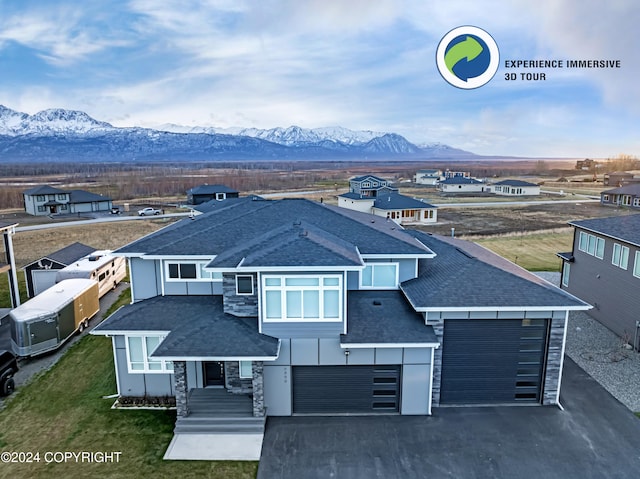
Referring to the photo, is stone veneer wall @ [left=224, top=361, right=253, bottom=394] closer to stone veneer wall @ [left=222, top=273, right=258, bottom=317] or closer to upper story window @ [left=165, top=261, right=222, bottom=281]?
stone veneer wall @ [left=222, top=273, right=258, bottom=317]

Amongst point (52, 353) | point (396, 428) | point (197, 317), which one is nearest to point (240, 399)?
point (197, 317)

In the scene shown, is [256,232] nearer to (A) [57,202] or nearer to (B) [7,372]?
(B) [7,372]

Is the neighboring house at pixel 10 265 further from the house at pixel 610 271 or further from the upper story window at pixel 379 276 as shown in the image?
the house at pixel 610 271

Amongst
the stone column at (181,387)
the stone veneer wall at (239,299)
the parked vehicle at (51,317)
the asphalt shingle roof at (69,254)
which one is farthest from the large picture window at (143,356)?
the asphalt shingle roof at (69,254)

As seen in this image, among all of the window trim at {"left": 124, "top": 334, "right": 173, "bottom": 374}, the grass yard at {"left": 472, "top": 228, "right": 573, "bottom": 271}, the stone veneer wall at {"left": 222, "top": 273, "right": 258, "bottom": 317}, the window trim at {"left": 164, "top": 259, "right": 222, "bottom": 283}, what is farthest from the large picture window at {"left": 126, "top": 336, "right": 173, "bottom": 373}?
the grass yard at {"left": 472, "top": 228, "right": 573, "bottom": 271}

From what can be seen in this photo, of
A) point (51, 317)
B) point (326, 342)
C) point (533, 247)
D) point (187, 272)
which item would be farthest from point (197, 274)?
point (533, 247)
